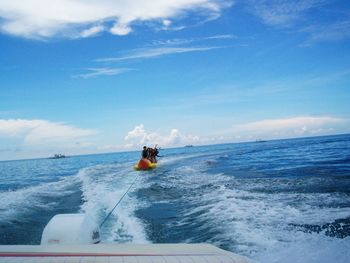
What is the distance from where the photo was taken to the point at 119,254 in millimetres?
4434

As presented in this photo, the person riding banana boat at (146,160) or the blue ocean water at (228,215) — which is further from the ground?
the person riding banana boat at (146,160)

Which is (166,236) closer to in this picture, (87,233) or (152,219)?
(152,219)

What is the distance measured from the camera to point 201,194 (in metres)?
14.8

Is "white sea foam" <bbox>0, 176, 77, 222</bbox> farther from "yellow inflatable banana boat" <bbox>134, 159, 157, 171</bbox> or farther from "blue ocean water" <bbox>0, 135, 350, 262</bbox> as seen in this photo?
"yellow inflatable banana boat" <bbox>134, 159, 157, 171</bbox>

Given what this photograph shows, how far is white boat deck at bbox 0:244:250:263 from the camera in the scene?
4129 millimetres

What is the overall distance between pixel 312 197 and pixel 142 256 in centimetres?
923

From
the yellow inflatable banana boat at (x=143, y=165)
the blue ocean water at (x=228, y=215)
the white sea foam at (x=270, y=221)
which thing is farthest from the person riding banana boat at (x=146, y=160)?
the white sea foam at (x=270, y=221)

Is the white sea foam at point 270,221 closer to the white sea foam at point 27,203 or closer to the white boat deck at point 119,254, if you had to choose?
the white boat deck at point 119,254

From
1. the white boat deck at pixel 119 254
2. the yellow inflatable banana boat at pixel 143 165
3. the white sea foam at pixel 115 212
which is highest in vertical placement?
the white boat deck at pixel 119 254

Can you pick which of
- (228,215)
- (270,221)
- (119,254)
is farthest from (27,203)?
(119,254)

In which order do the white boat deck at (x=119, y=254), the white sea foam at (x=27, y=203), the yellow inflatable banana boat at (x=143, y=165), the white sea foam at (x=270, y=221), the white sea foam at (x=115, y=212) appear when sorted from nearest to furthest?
the white boat deck at (x=119, y=254) → the white sea foam at (x=270, y=221) → the white sea foam at (x=115, y=212) → the white sea foam at (x=27, y=203) → the yellow inflatable banana boat at (x=143, y=165)

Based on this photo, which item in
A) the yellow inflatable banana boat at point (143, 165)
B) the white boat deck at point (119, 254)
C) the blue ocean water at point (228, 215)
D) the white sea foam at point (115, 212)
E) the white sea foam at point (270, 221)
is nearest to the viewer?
the white boat deck at point (119, 254)

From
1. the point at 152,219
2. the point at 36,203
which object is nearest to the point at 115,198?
the point at 36,203

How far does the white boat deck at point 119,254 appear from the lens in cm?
413
